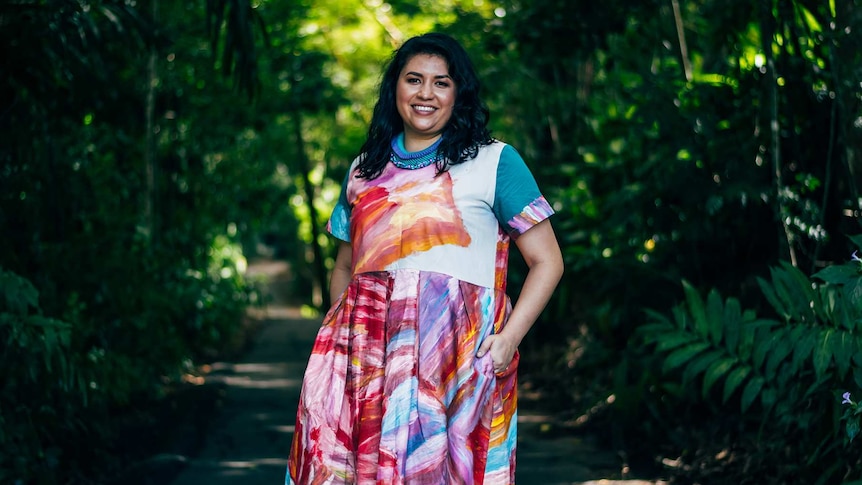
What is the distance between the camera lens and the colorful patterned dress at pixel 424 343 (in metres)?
2.83

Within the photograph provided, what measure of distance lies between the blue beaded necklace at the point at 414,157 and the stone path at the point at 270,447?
2996 millimetres

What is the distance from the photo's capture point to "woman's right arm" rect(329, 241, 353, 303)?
10.6 ft

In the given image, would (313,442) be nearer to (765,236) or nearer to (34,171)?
(34,171)

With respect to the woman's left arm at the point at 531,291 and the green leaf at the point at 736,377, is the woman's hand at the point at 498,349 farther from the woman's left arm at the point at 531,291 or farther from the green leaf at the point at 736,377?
the green leaf at the point at 736,377

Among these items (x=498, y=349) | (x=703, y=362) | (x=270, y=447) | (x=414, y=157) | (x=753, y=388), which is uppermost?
(x=414, y=157)

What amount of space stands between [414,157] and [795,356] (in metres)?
1.80

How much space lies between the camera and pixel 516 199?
Result: 2895mm

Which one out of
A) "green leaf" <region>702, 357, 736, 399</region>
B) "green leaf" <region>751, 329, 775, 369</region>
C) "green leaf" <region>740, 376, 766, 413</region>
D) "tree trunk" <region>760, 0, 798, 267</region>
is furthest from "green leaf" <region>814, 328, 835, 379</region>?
"tree trunk" <region>760, 0, 798, 267</region>

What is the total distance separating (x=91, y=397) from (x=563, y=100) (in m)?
5.28

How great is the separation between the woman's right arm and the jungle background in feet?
2.86

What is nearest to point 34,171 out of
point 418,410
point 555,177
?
point 418,410

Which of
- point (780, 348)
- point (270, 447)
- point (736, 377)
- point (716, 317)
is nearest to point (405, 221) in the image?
point (780, 348)

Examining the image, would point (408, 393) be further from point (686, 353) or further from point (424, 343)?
point (686, 353)

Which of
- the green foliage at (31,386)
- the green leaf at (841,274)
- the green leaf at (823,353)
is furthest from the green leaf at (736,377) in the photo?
the green foliage at (31,386)
